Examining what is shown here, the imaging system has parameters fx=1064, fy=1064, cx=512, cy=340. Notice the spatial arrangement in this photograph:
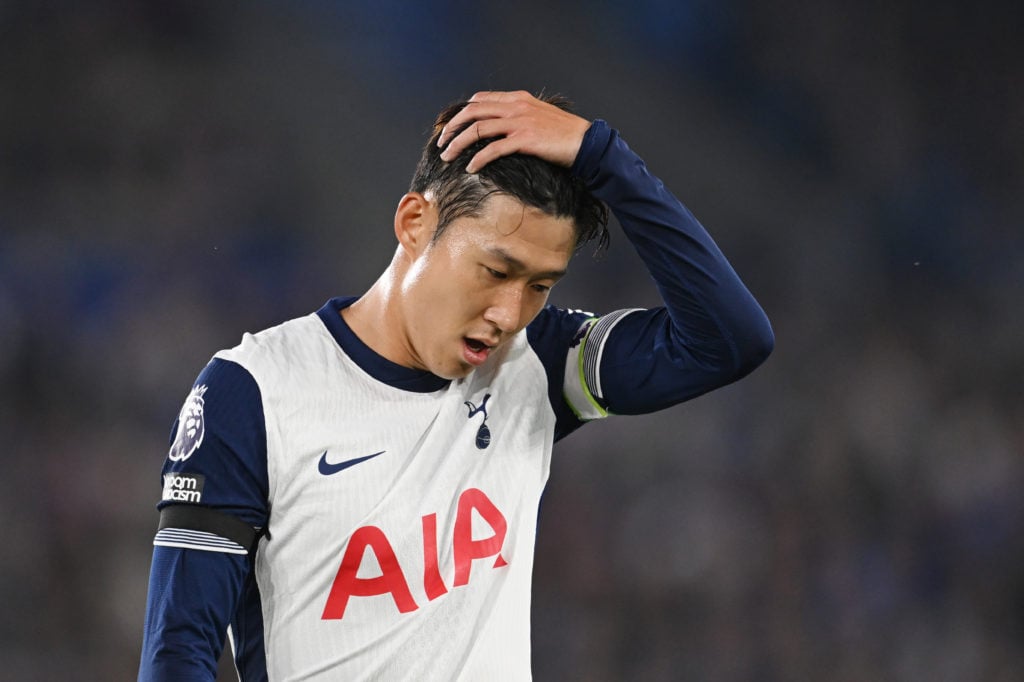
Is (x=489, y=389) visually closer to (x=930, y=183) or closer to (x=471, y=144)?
(x=471, y=144)

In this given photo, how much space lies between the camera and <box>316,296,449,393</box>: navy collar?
5.27 feet

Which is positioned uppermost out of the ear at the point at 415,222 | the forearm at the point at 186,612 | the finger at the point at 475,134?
the finger at the point at 475,134

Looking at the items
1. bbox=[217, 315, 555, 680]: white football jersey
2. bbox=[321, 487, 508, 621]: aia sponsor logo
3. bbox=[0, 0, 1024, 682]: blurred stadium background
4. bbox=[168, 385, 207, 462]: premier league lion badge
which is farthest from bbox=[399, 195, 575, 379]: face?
bbox=[0, 0, 1024, 682]: blurred stadium background

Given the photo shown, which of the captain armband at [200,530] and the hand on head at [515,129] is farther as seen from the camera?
the hand on head at [515,129]

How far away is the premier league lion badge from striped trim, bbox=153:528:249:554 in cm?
10

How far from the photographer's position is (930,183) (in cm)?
416

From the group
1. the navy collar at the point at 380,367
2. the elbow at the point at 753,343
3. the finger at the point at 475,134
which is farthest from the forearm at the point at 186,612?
the elbow at the point at 753,343

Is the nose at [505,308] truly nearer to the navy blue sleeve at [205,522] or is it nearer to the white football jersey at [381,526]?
the white football jersey at [381,526]

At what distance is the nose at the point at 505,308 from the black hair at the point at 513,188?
12 centimetres

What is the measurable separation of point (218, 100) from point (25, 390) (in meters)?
1.24

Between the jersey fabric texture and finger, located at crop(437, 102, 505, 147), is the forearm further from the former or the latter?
finger, located at crop(437, 102, 505, 147)

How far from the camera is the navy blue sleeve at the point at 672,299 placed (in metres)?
1.51

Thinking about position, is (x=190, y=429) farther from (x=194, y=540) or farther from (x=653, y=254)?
(x=653, y=254)

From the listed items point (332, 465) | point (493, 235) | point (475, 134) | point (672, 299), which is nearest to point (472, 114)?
point (475, 134)
